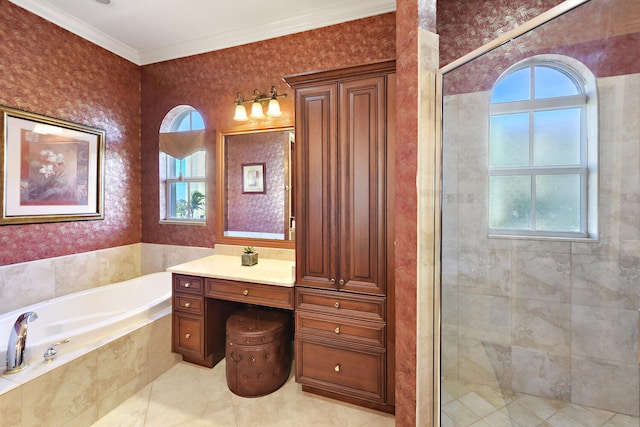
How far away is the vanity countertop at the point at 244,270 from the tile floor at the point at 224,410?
78 centimetres

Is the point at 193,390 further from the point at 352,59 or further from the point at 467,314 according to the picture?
the point at 352,59

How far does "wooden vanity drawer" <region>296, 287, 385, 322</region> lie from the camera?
5.64ft

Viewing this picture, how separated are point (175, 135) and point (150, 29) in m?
0.94

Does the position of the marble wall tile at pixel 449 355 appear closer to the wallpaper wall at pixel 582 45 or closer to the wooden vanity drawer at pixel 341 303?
the wooden vanity drawer at pixel 341 303

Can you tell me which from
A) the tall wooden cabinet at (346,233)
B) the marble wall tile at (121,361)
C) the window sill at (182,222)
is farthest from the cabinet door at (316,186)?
the window sill at (182,222)

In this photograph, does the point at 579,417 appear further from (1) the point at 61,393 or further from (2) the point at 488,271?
(1) the point at 61,393

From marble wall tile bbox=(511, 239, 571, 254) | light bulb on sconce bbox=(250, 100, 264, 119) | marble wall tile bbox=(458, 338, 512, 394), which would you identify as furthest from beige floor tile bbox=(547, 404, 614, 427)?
light bulb on sconce bbox=(250, 100, 264, 119)

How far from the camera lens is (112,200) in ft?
9.30

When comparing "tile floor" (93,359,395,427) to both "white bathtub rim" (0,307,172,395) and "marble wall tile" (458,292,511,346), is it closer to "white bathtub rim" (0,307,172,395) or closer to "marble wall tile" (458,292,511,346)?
"white bathtub rim" (0,307,172,395)

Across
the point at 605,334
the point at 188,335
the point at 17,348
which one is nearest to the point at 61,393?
the point at 17,348

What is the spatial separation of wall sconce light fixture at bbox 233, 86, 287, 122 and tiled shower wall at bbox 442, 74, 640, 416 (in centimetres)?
148

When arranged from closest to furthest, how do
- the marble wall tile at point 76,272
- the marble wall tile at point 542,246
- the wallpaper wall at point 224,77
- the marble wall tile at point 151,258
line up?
the marble wall tile at point 542,246 < the wallpaper wall at point 224,77 < the marble wall tile at point 76,272 < the marble wall tile at point 151,258

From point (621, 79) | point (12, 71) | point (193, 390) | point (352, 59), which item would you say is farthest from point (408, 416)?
point (12, 71)

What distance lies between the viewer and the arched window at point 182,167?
289 centimetres
